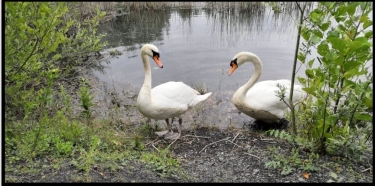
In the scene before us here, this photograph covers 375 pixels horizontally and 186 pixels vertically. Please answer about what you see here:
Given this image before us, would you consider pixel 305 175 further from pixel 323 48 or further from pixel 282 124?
pixel 282 124

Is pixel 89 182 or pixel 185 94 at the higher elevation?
pixel 185 94

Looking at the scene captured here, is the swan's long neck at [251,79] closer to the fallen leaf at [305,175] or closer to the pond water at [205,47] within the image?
the pond water at [205,47]

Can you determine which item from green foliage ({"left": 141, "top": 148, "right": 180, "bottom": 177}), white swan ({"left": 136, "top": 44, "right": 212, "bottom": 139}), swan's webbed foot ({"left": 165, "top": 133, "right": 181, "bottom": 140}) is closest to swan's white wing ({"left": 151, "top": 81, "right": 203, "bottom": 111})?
white swan ({"left": 136, "top": 44, "right": 212, "bottom": 139})

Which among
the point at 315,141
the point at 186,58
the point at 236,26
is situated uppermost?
the point at 236,26

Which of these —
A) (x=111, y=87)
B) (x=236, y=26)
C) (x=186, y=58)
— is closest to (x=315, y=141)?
(x=111, y=87)

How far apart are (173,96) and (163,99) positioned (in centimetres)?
18

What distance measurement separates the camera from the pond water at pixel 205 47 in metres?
7.94

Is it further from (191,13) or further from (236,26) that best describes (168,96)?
(191,13)

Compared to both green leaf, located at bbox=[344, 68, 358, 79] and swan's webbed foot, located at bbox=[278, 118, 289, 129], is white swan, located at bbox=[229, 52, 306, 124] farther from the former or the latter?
green leaf, located at bbox=[344, 68, 358, 79]

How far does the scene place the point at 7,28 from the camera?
8.83 feet

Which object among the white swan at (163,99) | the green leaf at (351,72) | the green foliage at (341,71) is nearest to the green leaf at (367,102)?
the green foliage at (341,71)

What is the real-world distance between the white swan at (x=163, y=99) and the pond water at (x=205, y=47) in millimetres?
905

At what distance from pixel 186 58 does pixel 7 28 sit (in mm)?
6935

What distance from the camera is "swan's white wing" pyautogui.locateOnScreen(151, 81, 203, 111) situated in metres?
5.08
